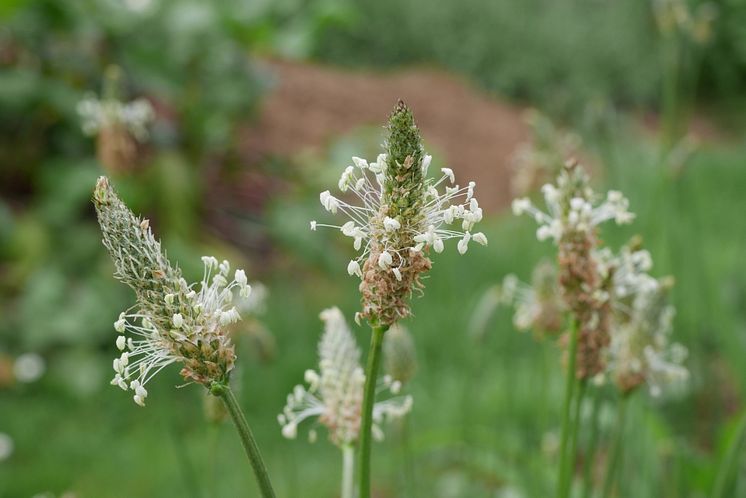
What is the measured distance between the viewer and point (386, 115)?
25.4 ft

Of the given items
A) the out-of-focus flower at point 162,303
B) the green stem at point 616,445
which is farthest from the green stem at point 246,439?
the green stem at point 616,445

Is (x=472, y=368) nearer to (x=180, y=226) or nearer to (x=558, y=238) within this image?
(x=558, y=238)

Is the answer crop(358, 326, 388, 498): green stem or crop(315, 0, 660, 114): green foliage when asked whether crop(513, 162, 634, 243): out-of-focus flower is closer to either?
crop(358, 326, 388, 498): green stem

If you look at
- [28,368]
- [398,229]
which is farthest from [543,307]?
[28,368]

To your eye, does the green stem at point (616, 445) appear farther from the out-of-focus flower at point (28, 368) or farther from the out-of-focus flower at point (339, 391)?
the out-of-focus flower at point (28, 368)

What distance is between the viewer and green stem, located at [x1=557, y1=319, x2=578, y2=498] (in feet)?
3.73

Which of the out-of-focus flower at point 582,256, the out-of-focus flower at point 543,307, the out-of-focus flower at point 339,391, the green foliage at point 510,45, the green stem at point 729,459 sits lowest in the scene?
the green stem at point 729,459

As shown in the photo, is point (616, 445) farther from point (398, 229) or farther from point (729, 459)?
point (398, 229)

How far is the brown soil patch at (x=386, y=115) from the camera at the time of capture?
768 centimetres

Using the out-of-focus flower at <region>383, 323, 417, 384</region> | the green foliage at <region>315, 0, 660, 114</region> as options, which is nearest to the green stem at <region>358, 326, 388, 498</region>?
the out-of-focus flower at <region>383, 323, 417, 384</region>

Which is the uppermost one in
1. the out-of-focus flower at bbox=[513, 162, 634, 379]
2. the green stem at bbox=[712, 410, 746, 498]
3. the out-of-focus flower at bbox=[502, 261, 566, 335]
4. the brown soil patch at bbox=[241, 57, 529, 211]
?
the brown soil patch at bbox=[241, 57, 529, 211]

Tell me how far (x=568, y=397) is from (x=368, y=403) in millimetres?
399

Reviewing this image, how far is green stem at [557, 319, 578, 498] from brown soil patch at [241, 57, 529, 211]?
5.42 metres

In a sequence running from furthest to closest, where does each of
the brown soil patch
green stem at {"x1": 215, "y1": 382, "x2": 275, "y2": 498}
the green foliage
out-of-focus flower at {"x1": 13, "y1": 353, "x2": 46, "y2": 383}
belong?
the green foliage → the brown soil patch → out-of-focus flower at {"x1": 13, "y1": 353, "x2": 46, "y2": 383} → green stem at {"x1": 215, "y1": 382, "x2": 275, "y2": 498}
